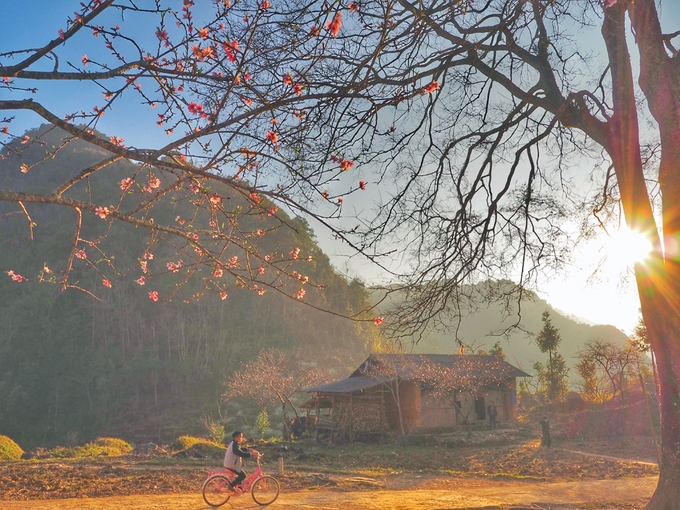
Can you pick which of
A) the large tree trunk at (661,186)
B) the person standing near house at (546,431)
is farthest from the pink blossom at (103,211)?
the person standing near house at (546,431)

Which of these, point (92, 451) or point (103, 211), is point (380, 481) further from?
point (92, 451)

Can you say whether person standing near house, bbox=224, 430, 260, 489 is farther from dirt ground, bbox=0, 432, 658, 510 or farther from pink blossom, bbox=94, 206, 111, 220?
pink blossom, bbox=94, 206, 111, 220

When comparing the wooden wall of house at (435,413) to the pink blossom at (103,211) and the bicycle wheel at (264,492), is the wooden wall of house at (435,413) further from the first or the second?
the pink blossom at (103,211)

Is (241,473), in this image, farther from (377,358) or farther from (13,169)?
(13,169)

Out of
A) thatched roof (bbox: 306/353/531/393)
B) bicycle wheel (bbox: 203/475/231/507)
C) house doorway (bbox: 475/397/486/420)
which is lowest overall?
house doorway (bbox: 475/397/486/420)

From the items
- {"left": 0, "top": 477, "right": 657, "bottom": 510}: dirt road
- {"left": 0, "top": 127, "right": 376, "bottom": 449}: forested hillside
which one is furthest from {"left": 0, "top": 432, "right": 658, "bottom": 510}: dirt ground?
{"left": 0, "top": 127, "right": 376, "bottom": 449}: forested hillside

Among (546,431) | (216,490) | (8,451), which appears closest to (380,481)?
(216,490)

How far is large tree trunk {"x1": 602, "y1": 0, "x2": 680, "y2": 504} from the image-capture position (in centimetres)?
666

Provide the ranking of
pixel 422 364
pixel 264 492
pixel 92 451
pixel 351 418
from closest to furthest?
pixel 264 492
pixel 92 451
pixel 351 418
pixel 422 364

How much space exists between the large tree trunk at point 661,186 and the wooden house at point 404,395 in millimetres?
19943

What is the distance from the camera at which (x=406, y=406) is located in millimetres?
29906

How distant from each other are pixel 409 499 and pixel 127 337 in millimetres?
62725

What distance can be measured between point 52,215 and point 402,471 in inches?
3146

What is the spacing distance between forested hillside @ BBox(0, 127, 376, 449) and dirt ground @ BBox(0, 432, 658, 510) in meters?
32.0
